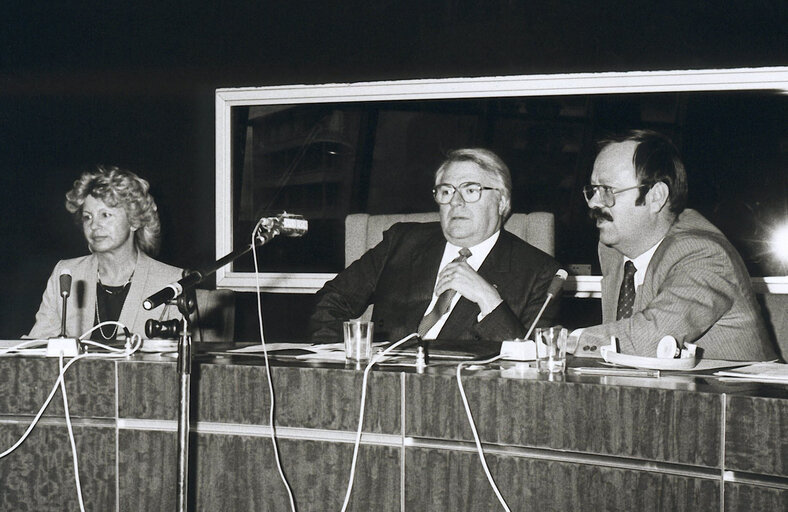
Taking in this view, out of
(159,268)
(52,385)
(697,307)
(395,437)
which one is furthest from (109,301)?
(697,307)

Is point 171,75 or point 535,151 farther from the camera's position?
point 171,75

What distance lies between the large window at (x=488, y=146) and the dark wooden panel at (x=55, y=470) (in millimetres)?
1679

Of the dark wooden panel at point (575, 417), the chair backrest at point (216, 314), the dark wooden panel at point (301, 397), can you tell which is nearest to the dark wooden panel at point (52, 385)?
the dark wooden panel at point (301, 397)

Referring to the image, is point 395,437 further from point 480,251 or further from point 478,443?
point 480,251

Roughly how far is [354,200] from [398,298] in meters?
0.61

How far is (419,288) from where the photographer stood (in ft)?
9.51

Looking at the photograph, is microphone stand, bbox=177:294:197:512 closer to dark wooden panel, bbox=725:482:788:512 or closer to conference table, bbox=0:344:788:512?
conference table, bbox=0:344:788:512

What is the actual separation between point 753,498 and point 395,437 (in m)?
0.65

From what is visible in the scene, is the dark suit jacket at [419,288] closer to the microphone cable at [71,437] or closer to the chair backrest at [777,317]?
the chair backrest at [777,317]

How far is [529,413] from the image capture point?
1.53m

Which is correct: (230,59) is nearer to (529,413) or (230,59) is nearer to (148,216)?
(148,216)

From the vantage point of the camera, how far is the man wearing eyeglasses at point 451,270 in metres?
2.77

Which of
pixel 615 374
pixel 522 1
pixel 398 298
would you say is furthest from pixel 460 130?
pixel 615 374

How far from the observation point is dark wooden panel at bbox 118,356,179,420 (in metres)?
1.76
